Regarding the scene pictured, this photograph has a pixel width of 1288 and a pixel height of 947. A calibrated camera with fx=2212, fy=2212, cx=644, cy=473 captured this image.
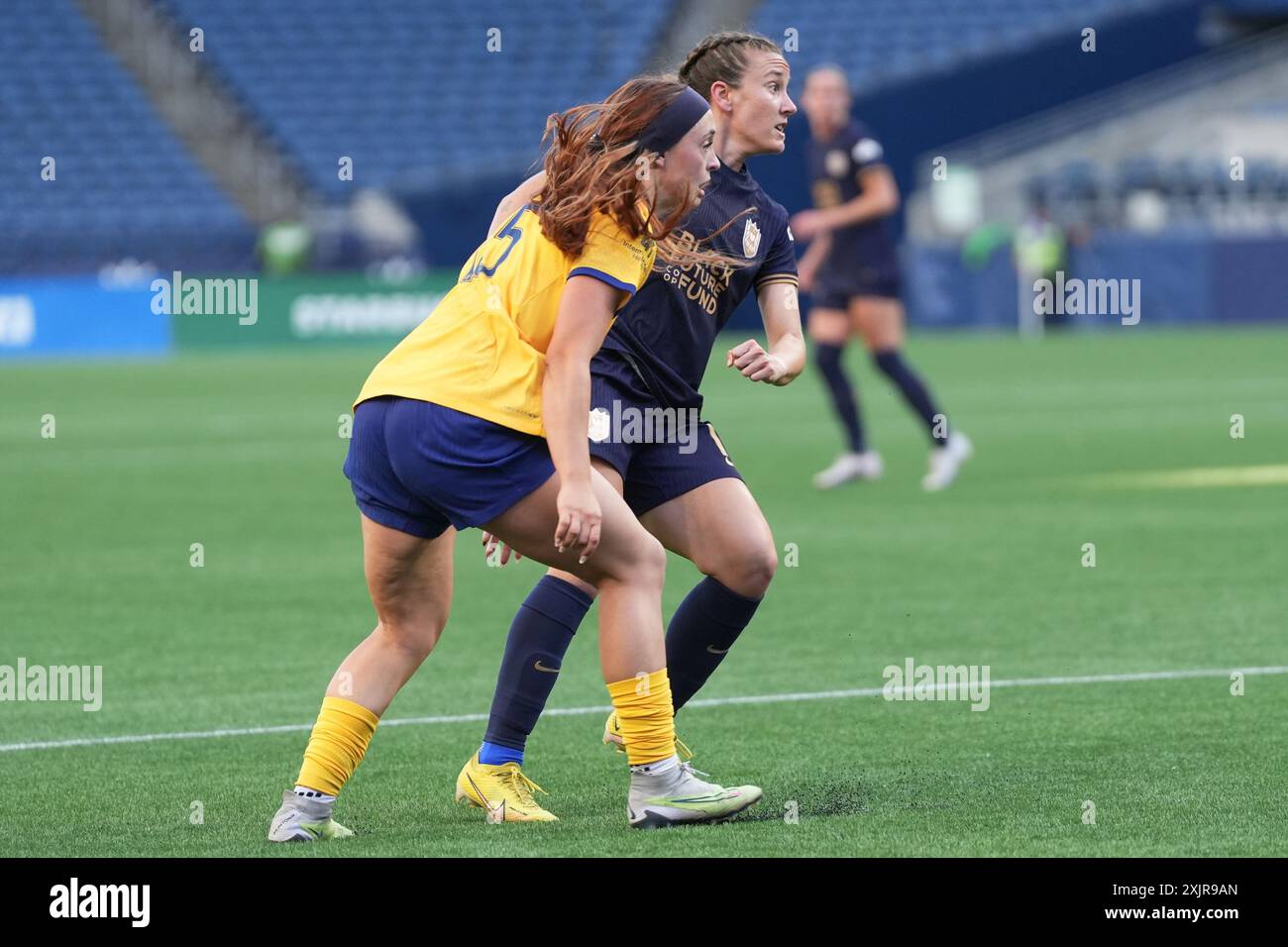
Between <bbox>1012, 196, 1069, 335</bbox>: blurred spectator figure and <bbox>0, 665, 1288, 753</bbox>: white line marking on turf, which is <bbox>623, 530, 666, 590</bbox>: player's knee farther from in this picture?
<bbox>1012, 196, 1069, 335</bbox>: blurred spectator figure

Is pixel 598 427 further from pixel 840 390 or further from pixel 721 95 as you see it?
pixel 840 390

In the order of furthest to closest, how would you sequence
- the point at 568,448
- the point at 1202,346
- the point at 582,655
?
the point at 1202,346 → the point at 582,655 → the point at 568,448

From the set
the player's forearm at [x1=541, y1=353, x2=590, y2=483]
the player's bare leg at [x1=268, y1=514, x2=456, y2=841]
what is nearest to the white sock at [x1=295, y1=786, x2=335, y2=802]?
the player's bare leg at [x1=268, y1=514, x2=456, y2=841]

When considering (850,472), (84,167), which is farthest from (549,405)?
(84,167)

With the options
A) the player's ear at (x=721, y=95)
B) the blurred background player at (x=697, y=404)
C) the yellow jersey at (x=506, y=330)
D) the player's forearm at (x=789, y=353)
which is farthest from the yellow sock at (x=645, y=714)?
the player's ear at (x=721, y=95)

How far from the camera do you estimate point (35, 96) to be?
38750 millimetres

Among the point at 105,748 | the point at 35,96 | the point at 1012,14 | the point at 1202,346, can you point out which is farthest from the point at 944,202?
the point at 105,748

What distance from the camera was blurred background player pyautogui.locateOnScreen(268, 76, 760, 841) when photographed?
16.3 ft

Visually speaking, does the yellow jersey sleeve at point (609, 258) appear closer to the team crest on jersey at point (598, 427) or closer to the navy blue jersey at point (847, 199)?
the team crest on jersey at point (598, 427)

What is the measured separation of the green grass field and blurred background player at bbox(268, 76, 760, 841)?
426mm

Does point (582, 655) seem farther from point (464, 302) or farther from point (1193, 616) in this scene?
point (464, 302)

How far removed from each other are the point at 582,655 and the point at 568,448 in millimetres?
3584

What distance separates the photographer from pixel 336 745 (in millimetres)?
5363

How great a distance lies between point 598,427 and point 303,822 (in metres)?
1.26
